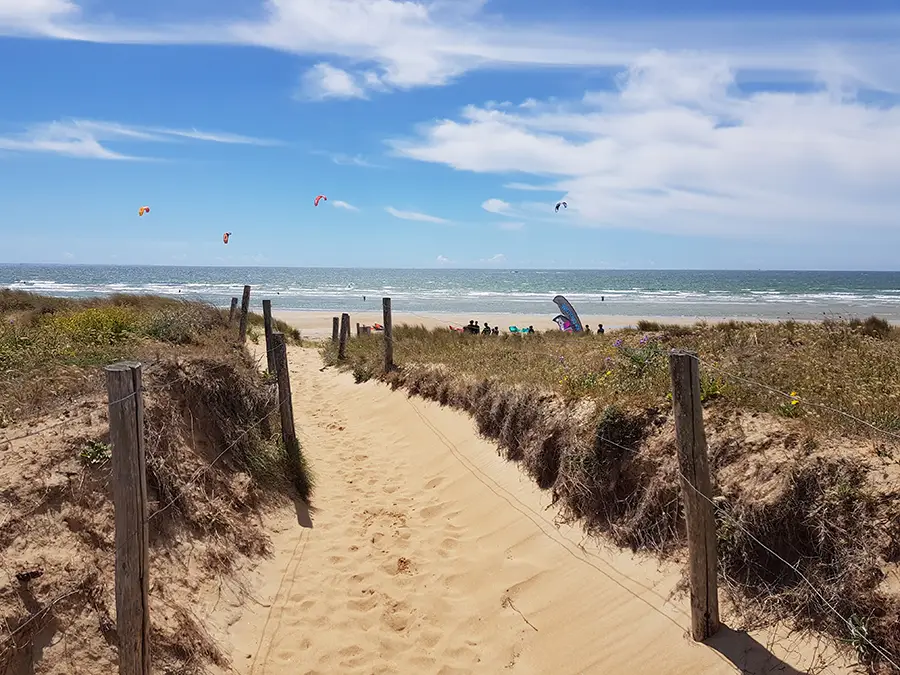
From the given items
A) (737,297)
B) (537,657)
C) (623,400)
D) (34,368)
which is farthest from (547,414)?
(737,297)

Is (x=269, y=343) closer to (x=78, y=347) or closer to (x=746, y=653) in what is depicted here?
(x=78, y=347)

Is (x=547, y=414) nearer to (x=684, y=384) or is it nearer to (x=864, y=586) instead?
(x=684, y=384)

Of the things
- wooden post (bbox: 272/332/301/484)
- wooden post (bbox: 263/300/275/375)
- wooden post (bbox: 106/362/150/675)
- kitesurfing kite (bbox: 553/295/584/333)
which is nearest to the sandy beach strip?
kitesurfing kite (bbox: 553/295/584/333)

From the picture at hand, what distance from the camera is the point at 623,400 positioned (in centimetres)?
670

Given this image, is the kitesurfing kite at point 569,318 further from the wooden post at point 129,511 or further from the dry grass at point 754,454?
the wooden post at point 129,511

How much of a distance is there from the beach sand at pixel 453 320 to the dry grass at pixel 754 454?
24.5m

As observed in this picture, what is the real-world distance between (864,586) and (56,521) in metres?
5.59

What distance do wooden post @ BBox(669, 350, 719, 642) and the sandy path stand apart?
0.78ft

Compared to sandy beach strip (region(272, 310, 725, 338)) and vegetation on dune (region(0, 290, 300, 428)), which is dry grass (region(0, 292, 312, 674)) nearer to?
vegetation on dune (region(0, 290, 300, 428))

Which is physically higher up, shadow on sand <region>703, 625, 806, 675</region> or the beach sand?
the beach sand

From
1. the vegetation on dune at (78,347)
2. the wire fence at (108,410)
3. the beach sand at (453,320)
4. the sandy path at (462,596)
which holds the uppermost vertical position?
the vegetation on dune at (78,347)

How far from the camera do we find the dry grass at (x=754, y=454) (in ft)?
13.1

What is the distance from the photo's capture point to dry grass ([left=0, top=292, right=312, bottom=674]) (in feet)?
12.6

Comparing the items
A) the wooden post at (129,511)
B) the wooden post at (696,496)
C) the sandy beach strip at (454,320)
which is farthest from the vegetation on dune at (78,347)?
the sandy beach strip at (454,320)
